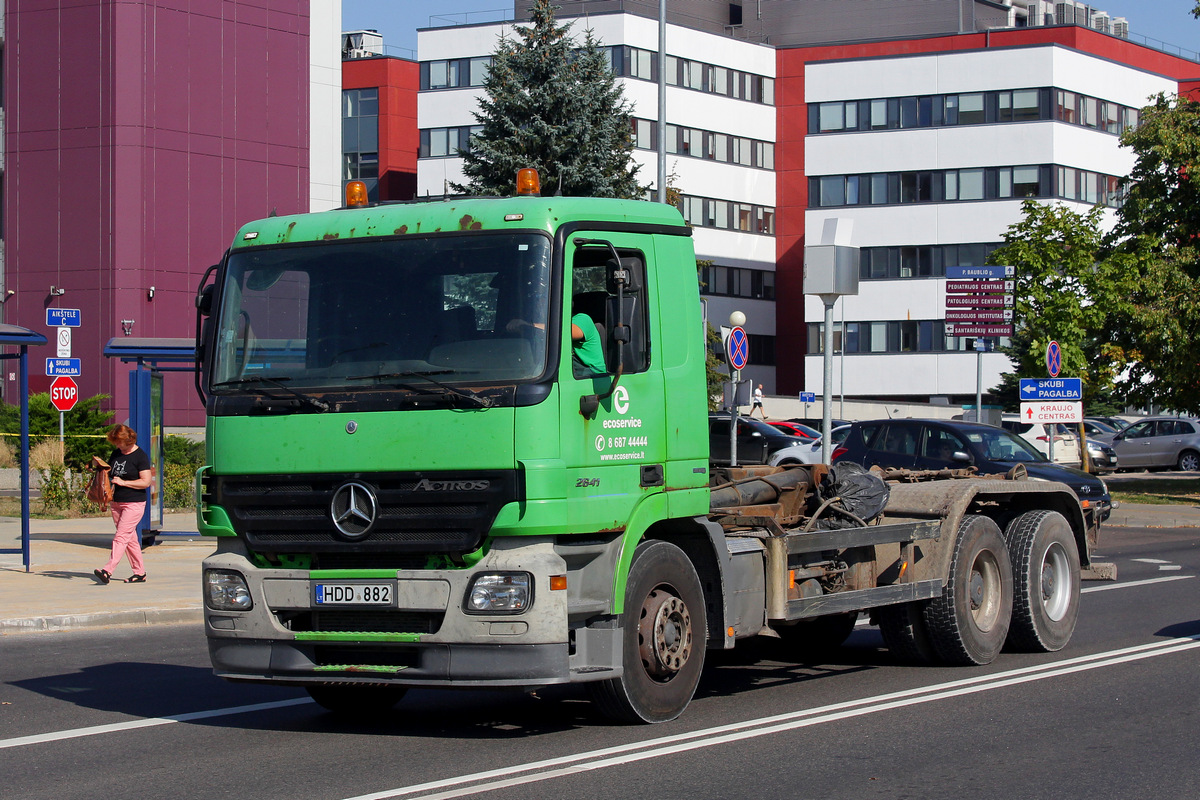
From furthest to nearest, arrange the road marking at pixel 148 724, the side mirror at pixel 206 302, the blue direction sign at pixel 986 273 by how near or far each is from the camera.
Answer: the blue direction sign at pixel 986 273
the side mirror at pixel 206 302
the road marking at pixel 148 724

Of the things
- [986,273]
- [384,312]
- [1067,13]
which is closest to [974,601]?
[384,312]

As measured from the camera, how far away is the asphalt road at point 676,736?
655 cm

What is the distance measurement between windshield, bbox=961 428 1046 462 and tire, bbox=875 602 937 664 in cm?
1126

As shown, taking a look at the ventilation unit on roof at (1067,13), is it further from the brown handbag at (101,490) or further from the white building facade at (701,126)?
the brown handbag at (101,490)

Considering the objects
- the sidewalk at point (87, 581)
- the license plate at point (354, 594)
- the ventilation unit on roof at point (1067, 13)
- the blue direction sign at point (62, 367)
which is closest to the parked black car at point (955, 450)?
the sidewalk at point (87, 581)

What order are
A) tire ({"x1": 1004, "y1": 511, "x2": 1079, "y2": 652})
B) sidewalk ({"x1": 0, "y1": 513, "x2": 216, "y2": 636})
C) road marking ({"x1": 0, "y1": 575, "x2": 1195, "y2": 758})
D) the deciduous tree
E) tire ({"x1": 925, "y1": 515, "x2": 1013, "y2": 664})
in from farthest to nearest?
1. the deciduous tree
2. sidewalk ({"x1": 0, "y1": 513, "x2": 216, "y2": 636})
3. tire ({"x1": 1004, "y1": 511, "x2": 1079, "y2": 652})
4. tire ({"x1": 925, "y1": 515, "x2": 1013, "y2": 664})
5. road marking ({"x1": 0, "y1": 575, "x2": 1195, "y2": 758})

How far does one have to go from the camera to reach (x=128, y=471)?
49.9 ft

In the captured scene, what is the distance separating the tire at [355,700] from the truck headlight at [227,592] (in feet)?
3.41

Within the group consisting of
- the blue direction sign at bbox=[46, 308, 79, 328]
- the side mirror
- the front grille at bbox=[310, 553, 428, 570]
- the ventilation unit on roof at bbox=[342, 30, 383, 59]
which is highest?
the ventilation unit on roof at bbox=[342, 30, 383, 59]

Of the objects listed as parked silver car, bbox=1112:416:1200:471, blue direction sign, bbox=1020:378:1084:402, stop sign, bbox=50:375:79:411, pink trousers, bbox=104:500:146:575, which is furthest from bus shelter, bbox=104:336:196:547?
parked silver car, bbox=1112:416:1200:471

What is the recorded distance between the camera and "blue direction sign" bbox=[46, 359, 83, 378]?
2694 cm

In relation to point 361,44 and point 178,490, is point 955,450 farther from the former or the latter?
point 361,44

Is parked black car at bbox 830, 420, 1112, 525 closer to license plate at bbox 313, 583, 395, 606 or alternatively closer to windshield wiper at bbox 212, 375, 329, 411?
windshield wiper at bbox 212, 375, 329, 411

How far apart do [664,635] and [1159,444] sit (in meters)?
38.0
